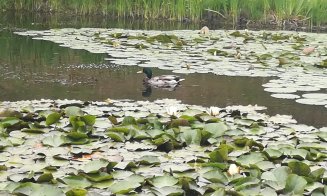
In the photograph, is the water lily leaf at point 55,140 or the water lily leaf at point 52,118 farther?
the water lily leaf at point 52,118

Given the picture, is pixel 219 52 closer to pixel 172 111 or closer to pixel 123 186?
pixel 172 111

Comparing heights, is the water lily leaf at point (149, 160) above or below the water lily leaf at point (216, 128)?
below

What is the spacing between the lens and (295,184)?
260 centimetres

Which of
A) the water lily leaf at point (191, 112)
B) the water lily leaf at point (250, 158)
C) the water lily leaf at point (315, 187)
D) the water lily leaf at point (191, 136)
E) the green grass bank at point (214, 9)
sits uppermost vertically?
the green grass bank at point (214, 9)

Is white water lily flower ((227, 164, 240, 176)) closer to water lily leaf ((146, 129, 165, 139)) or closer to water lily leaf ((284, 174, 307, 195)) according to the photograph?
water lily leaf ((284, 174, 307, 195))

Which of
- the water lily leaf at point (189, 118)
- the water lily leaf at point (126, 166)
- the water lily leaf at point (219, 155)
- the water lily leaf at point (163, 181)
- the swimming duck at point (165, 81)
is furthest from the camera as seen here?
the swimming duck at point (165, 81)

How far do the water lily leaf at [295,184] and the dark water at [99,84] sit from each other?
171 cm

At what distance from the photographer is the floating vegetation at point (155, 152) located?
2.60m

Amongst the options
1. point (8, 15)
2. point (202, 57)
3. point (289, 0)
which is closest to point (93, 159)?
point (202, 57)

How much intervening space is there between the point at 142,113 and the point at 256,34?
6519mm

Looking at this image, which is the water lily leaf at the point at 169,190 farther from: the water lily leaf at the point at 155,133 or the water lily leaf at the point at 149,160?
A: the water lily leaf at the point at 155,133

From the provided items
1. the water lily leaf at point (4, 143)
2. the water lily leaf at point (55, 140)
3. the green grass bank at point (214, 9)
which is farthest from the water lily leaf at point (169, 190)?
the green grass bank at point (214, 9)

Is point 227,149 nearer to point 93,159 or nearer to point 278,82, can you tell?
point 93,159

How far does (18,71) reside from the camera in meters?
6.22
